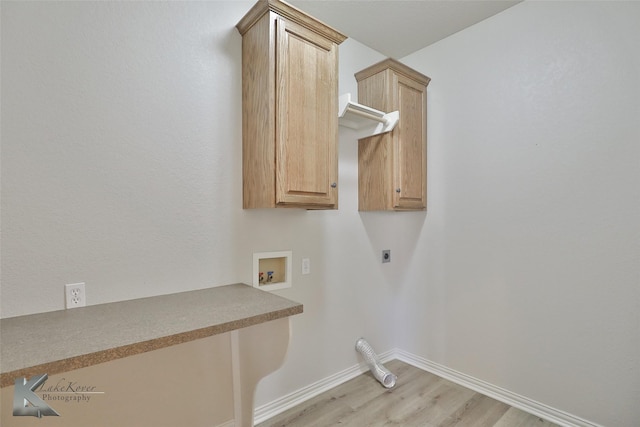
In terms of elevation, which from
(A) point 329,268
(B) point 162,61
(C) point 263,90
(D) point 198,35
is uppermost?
(D) point 198,35

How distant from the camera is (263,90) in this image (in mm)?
1585

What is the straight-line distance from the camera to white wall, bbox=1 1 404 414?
3.92 ft

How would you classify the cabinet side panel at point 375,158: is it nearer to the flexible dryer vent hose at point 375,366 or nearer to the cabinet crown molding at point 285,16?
the cabinet crown molding at point 285,16

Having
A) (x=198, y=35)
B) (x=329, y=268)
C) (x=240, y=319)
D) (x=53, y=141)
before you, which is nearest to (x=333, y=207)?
(x=329, y=268)

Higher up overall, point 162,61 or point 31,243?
point 162,61

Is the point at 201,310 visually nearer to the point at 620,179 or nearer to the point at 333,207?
the point at 333,207

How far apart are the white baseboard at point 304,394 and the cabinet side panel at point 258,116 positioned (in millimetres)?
→ 1259

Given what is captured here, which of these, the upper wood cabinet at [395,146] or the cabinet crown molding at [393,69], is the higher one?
the cabinet crown molding at [393,69]

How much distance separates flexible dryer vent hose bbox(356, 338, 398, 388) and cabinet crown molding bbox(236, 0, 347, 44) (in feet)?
6.99

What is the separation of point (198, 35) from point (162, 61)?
10.1 inches

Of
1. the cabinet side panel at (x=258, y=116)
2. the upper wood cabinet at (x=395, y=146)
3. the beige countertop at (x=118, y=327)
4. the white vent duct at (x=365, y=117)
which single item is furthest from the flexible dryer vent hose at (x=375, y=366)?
the white vent duct at (x=365, y=117)

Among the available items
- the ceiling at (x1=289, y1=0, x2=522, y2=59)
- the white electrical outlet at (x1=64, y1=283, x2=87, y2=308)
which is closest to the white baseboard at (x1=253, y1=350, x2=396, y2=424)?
the white electrical outlet at (x1=64, y1=283, x2=87, y2=308)

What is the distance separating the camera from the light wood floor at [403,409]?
1849 mm

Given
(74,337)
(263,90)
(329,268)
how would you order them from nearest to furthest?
1. (74,337)
2. (263,90)
3. (329,268)
